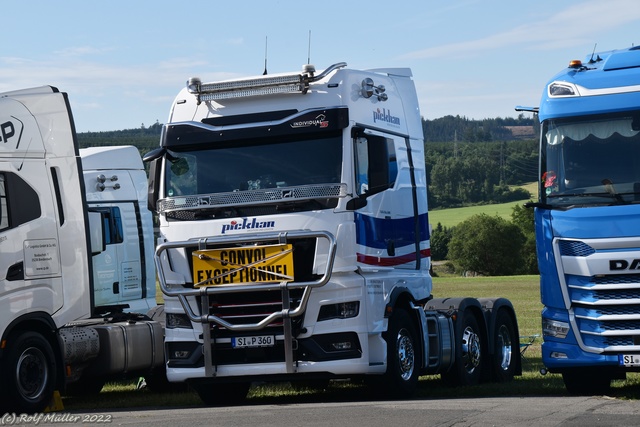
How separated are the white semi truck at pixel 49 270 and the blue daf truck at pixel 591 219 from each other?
558cm

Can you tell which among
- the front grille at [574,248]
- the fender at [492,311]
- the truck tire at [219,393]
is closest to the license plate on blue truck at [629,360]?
the front grille at [574,248]

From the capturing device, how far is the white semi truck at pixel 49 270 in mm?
12336

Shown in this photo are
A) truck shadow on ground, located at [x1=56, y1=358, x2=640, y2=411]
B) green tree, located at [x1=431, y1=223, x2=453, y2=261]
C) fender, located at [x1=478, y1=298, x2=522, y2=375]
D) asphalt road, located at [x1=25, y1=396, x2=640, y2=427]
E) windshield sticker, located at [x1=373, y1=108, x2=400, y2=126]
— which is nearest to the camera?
asphalt road, located at [x1=25, y1=396, x2=640, y2=427]

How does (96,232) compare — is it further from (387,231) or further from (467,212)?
(467,212)

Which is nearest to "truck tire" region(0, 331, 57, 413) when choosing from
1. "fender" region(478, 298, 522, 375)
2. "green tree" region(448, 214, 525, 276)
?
"fender" region(478, 298, 522, 375)

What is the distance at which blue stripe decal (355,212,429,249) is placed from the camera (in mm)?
12296

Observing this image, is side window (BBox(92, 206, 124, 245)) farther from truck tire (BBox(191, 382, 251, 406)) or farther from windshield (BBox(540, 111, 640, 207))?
windshield (BBox(540, 111, 640, 207))

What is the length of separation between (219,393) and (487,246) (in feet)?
303

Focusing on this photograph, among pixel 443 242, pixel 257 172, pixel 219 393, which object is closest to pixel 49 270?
pixel 219 393

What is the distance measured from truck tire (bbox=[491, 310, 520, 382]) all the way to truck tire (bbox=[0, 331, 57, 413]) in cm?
682

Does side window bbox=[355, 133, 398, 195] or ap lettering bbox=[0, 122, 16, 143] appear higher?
ap lettering bbox=[0, 122, 16, 143]

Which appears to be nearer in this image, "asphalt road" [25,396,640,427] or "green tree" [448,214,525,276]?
"asphalt road" [25,396,640,427]

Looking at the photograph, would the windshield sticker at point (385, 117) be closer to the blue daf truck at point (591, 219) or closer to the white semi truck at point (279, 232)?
the white semi truck at point (279, 232)

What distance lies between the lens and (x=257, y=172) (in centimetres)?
1230
